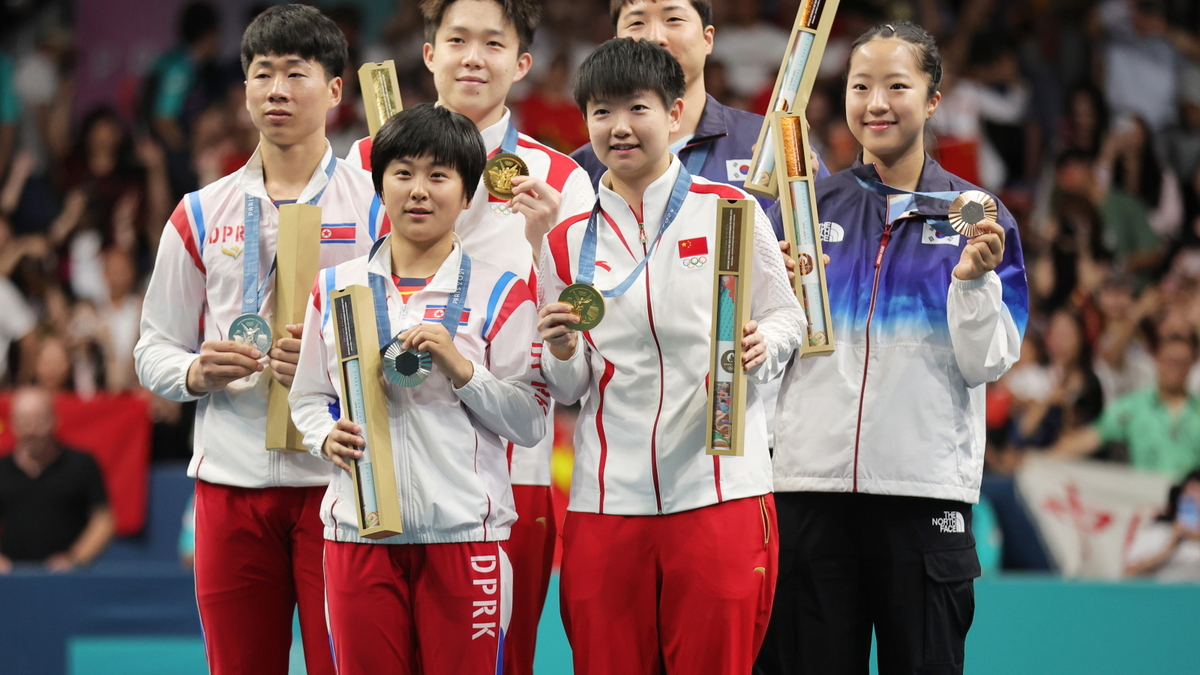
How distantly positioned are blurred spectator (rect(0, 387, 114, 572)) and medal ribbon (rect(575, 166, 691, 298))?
5.28 meters

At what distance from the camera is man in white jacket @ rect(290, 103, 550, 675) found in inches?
130

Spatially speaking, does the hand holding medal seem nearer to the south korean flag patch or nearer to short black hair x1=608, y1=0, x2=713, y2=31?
the south korean flag patch

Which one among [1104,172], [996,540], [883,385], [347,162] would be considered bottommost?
[996,540]

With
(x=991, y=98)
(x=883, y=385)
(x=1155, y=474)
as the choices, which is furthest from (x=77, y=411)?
(x=991, y=98)

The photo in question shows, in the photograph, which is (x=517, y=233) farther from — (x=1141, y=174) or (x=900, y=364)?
(x=1141, y=174)

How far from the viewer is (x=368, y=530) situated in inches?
127

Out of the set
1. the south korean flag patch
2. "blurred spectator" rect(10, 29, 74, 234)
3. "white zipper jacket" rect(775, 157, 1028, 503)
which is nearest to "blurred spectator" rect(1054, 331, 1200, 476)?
"white zipper jacket" rect(775, 157, 1028, 503)

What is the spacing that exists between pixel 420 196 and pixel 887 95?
57.0 inches

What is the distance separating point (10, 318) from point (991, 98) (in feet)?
26.2

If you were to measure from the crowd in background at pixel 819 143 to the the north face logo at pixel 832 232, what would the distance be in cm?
470

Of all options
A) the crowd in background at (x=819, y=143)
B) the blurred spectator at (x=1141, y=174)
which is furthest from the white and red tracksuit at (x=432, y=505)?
the blurred spectator at (x=1141, y=174)

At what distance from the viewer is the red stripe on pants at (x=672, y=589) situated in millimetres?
3314

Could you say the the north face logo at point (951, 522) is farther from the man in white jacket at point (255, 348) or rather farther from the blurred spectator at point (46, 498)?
the blurred spectator at point (46, 498)

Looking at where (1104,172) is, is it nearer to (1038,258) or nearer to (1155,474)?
(1038,258)
